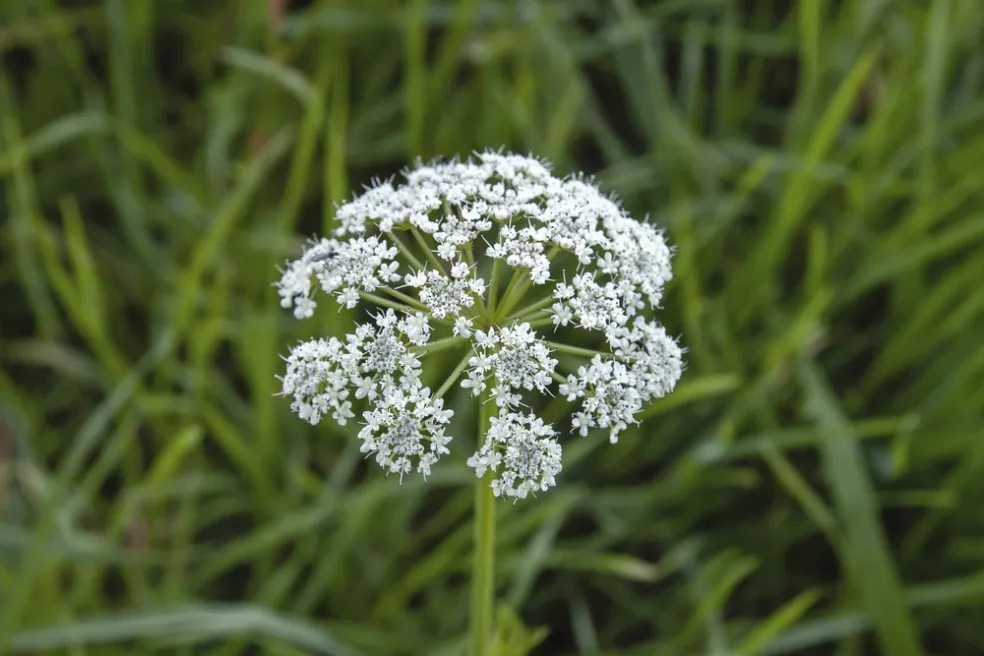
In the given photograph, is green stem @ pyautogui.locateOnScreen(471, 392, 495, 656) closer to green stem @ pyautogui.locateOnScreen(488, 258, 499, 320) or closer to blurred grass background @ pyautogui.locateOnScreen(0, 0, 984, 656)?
green stem @ pyautogui.locateOnScreen(488, 258, 499, 320)

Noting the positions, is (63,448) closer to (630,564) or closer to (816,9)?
(630,564)

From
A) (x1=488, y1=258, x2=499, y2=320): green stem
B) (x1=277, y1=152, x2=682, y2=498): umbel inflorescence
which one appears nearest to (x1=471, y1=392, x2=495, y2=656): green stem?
(x1=277, y1=152, x2=682, y2=498): umbel inflorescence

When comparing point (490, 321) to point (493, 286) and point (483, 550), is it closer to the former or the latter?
point (493, 286)

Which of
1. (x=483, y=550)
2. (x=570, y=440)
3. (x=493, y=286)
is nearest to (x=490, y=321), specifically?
(x=493, y=286)

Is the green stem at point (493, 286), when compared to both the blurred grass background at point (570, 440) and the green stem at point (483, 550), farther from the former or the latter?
the blurred grass background at point (570, 440)

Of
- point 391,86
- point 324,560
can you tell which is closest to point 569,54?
point 391,86

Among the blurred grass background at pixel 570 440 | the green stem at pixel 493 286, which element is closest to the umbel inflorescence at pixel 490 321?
the green stem at pixel 493 286
